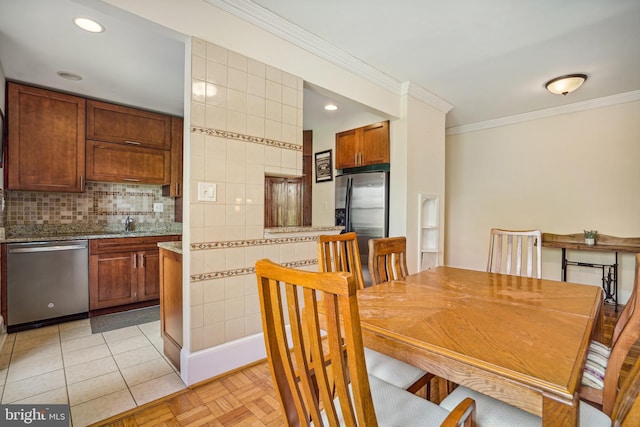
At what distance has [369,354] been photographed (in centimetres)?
135

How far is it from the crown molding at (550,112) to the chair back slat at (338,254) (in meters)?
3.79

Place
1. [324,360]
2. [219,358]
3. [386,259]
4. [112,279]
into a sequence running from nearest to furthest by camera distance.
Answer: [324,360]
[386,259]
[219,358]
[112,279]

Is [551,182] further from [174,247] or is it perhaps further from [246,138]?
[174,247]

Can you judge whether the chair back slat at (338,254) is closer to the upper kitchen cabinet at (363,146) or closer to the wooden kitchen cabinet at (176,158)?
the upper kitchen cabinet at (363,146)

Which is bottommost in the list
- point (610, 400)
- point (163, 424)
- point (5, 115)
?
point (163, 424)

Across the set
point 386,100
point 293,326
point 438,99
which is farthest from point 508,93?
point 293,326

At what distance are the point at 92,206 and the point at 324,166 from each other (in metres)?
3.01

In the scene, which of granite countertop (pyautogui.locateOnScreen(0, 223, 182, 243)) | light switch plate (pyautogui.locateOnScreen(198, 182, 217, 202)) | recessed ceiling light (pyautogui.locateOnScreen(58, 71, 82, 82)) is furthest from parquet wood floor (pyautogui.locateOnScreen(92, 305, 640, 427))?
recessed ceiling light (pyautogui.locateOnScreen(58, 71, 82, 82))

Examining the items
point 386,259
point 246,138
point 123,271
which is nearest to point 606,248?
point 386,259

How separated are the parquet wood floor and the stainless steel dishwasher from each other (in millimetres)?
1985

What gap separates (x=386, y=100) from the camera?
3113 millimetres

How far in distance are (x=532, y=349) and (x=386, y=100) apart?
2.75 metres

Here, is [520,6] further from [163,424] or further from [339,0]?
[163,424]

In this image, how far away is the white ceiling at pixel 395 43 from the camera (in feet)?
6.48
